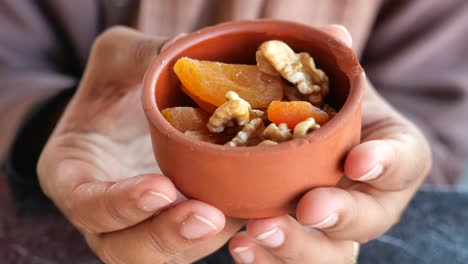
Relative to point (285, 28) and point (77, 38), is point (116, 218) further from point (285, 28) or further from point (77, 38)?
point (77, 38)

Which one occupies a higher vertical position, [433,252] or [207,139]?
[207,139]

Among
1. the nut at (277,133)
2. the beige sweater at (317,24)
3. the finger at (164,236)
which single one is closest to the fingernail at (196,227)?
the finger at (164,236)

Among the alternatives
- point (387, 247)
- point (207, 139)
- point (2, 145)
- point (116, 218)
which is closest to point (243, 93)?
point (207, 139)

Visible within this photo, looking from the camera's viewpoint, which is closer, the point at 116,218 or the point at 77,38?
the point at 116,218

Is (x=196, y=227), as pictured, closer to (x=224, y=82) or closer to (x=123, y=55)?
(x=224, y=82)

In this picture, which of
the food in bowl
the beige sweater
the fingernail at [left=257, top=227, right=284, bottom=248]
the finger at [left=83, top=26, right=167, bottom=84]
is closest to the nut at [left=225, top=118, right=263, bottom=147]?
the food in bowl

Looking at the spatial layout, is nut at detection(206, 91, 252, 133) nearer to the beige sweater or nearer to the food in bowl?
the food in bowl
